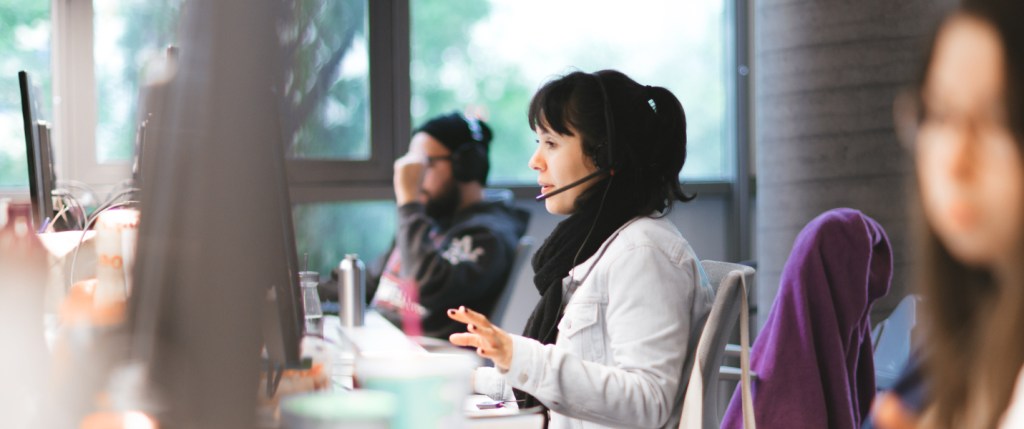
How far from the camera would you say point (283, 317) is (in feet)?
1.37

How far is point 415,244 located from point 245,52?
9.73 feet

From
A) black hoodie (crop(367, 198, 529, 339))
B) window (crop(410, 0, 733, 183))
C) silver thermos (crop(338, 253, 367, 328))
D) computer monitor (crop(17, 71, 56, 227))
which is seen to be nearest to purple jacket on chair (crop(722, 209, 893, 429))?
silver thermos (crop(338, 253, 367, 328))

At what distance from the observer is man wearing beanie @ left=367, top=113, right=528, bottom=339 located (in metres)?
3.15

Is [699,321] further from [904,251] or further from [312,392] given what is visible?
[904,251]

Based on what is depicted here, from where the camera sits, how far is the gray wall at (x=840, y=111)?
10.0 feet

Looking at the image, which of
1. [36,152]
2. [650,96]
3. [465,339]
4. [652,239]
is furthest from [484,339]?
[36,152]

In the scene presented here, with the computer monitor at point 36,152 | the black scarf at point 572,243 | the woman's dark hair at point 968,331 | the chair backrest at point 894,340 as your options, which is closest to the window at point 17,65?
the computer monitor at point 36,152

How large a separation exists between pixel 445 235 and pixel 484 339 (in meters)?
2.21

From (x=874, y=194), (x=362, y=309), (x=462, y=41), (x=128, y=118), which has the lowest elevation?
(x=362, y=309)

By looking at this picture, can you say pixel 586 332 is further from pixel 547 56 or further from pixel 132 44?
pixel 547 56

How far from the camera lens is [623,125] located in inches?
64.6

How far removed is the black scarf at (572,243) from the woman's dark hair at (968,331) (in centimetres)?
104

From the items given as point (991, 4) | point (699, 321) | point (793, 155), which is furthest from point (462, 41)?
point (991, 4)

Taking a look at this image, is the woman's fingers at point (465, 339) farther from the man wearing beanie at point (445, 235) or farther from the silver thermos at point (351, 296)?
the man wearing beanie at point (445, 235)
